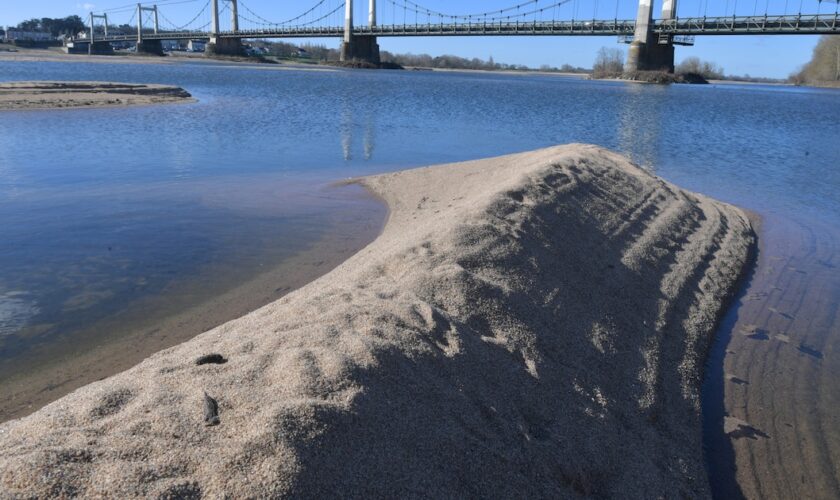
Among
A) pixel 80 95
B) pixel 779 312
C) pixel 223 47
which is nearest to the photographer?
pixel 779 312

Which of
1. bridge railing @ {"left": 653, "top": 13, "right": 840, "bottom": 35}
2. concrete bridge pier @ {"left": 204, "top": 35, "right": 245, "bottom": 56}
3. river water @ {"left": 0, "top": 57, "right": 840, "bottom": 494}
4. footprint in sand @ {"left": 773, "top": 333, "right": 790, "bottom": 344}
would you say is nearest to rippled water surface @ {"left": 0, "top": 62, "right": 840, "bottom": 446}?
river water @ {"left": 0, "top": 57, "right": 840, "bottom": 494}

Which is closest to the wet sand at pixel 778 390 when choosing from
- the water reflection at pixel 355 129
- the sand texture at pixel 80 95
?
the water reflection at pixel 355 129

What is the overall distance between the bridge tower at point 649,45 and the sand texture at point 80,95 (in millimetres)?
57282

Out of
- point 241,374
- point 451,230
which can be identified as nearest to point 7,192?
point 451,230

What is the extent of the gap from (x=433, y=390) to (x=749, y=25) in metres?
71.7

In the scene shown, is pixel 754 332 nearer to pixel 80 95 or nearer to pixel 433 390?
pixel 433 390

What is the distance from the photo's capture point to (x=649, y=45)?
73.6 m

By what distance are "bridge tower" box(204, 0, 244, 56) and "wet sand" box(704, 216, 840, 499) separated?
10884cm

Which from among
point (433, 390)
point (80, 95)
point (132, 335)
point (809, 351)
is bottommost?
point (809, 351)

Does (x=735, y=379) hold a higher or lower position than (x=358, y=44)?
lower

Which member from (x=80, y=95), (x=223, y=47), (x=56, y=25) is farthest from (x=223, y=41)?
(x=80, y=95)

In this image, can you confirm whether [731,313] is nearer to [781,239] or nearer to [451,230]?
[451,230]

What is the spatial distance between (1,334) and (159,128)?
14366mm

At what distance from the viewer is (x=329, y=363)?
3637 millimetres
